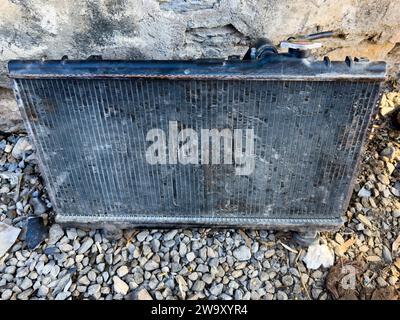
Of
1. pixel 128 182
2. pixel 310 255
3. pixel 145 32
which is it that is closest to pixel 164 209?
pixel 128 182

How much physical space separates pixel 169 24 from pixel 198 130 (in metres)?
0.84

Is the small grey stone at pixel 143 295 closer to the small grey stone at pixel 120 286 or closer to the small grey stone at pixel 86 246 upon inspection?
the small grey stone at pixel 120 286

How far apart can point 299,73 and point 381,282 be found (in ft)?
4.43

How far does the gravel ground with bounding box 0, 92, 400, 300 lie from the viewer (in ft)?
7.82

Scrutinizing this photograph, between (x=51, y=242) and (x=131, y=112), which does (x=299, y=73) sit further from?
(x=51, y=242)

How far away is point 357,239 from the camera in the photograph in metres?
2.60

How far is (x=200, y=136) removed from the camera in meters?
2.16

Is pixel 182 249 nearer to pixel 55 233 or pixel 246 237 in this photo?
pixel 246 237

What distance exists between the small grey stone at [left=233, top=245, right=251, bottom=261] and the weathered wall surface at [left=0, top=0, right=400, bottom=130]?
130 centimetres

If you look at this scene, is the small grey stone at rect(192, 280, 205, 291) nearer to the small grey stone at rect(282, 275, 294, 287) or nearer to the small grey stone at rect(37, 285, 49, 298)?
the small grey stone at rect(282, 275, 294, 287)

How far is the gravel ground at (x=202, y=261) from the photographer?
7.82 feet

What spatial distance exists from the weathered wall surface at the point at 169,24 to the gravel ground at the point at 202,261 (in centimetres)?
107

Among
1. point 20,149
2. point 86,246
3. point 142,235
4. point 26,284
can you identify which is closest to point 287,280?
point 142,235

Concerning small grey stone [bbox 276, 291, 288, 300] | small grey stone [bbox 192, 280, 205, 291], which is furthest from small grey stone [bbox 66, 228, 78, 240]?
small grey stone [bbox 276, 291, 288, 300]
